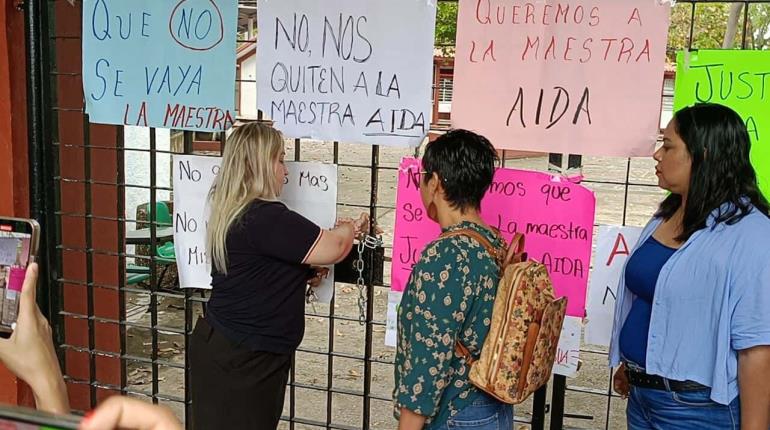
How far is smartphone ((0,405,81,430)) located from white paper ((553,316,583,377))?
229 centimetres

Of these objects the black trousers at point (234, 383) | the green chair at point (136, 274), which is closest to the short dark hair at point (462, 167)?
the black trousers at point (234, 383)

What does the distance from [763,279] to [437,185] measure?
35.2 inches

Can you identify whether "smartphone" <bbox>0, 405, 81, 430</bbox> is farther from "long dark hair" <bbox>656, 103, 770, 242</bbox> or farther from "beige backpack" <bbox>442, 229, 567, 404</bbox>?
"long dark hair" <bbox>656, 103, 770, 242</bbox>

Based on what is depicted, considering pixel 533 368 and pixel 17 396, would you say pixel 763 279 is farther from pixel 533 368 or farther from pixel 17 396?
pixel 17 396

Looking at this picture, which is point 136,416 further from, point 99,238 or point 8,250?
point 99,238

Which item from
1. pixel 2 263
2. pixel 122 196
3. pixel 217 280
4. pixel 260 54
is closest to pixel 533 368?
pixel 217 280

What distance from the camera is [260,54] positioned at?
121 inches

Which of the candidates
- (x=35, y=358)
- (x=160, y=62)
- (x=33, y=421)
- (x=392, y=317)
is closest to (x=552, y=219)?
(x=392, y=317)

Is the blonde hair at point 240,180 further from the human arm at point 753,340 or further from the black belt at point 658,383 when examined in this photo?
the human arm at point 753,340

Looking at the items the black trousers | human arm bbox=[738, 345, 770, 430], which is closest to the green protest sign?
human arm bbox=[738, 345, 770, 430]

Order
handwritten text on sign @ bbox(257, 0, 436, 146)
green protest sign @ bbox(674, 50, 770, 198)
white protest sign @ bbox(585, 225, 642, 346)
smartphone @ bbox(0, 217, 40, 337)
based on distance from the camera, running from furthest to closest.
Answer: handwritten text on sign @ bbox(257, 0, 436, 146) → white protest sign @ bbox(585, 225, 642, 346) → green protest sign @ bbox(674, 50, 770, 198) → smartphone @ bbox(0, 217, 40, 337)

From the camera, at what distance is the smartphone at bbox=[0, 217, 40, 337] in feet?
5.30

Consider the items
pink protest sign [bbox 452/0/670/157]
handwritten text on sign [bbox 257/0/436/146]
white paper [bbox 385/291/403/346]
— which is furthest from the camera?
white paper [bbox 385/291/403/346]

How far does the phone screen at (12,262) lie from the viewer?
1615 millimetres
